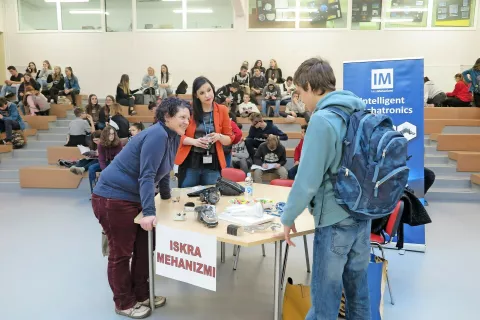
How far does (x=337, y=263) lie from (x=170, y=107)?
1.33 metres

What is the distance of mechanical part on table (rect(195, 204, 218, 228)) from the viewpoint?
227 cm

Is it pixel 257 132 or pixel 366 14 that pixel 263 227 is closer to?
pixel 257 132

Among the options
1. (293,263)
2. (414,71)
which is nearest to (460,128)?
(414,71)

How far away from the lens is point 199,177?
324cm

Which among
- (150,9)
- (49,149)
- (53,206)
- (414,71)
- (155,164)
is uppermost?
(150,9)

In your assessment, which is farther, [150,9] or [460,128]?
[150,9]

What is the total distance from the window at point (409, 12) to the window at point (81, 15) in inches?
337

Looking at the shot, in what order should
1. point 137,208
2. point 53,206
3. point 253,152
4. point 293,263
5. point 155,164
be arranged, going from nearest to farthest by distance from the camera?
point 155,164
point 137,208
point 293,263
point 53,206
point 253,152

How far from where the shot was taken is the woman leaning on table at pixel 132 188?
232cm

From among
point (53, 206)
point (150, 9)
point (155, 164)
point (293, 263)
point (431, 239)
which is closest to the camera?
point (155, 164)

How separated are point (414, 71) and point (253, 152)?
3.50 meters

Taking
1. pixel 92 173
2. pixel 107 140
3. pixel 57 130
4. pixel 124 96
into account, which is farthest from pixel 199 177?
pixel 124 96

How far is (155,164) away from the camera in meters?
2.33

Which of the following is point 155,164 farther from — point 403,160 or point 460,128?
point 460,128
